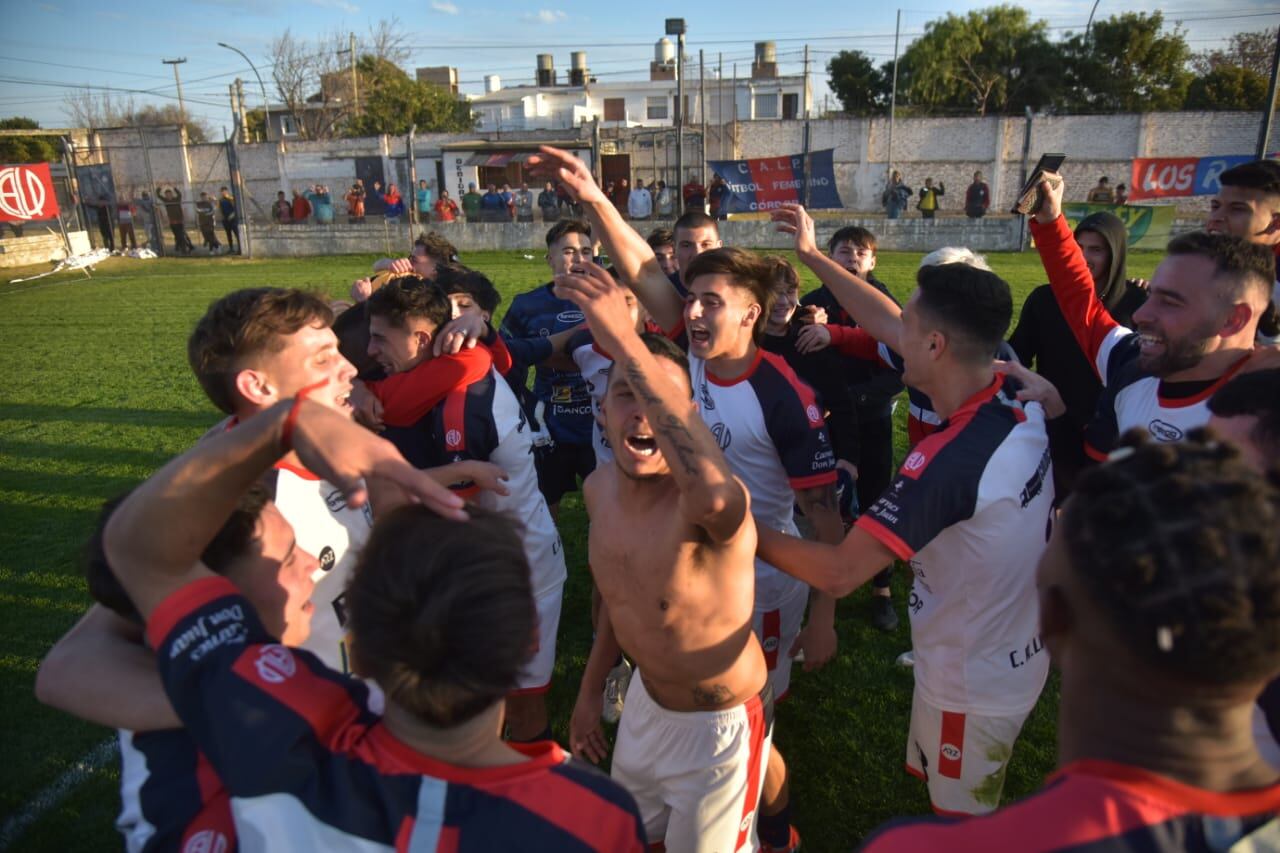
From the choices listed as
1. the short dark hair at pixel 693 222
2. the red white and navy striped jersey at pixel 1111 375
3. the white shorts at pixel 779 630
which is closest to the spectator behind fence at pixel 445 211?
the short dark hair at pixel 693 222

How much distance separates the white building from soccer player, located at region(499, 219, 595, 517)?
193 feet

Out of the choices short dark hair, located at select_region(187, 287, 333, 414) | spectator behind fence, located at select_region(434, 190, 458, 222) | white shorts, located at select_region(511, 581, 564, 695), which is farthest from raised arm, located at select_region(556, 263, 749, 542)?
spectator behind fence, located at select_region(434, 190, 458, 222)

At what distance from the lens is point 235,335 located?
2.69 metres

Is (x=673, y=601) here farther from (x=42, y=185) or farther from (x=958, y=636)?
(x=42, y=185)

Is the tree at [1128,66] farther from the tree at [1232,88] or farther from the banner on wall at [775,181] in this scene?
the banner on wall at [775,181]

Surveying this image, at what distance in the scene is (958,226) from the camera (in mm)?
23344

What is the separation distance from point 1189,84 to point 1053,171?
5136 centimetres

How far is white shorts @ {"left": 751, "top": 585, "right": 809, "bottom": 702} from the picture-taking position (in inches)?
147

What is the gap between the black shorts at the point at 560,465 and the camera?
5812mm

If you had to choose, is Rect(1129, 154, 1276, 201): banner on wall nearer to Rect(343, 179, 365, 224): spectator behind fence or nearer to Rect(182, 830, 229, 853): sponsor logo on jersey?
Rect(343, 179, 365, 224): spectator behind fence

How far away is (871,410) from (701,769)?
11.9 ft

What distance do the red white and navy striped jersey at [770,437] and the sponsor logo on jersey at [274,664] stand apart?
2450mm

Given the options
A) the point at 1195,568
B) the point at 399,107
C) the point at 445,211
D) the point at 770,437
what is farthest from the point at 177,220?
the point at 1195,568

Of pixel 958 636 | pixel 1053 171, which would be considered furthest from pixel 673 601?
pixel 1053 171
